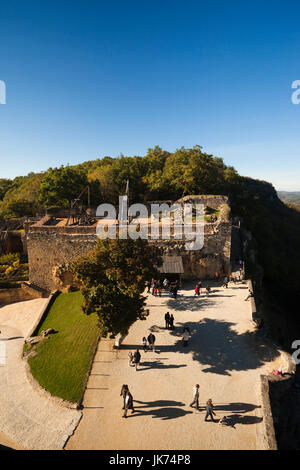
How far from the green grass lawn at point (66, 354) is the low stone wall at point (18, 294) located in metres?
6.29

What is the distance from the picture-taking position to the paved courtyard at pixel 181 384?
31.5 ft

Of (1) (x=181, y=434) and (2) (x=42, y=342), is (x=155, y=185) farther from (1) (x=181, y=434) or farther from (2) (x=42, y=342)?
(1) (x=181, y=434)

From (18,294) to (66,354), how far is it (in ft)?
45.5

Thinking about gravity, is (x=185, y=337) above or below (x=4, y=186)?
below

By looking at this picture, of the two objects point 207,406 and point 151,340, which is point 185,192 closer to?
point 151,340

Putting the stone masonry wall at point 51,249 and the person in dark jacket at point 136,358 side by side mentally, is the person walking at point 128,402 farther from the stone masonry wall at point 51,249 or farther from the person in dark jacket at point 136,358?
the stone masonry wall at point 51,249

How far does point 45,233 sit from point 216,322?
17926mm

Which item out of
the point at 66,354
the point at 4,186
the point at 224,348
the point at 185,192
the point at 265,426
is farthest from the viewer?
the point at 4,186

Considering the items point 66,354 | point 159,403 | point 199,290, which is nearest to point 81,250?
point 66,354

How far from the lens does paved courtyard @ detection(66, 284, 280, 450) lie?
378 inches

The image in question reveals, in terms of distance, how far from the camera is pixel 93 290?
12.5 meters

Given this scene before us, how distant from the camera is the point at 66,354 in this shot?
15.3 m

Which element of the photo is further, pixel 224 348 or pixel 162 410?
pixel 224 348

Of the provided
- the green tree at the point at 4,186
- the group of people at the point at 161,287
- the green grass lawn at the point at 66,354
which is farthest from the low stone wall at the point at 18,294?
the green tree at the point at 4,186
